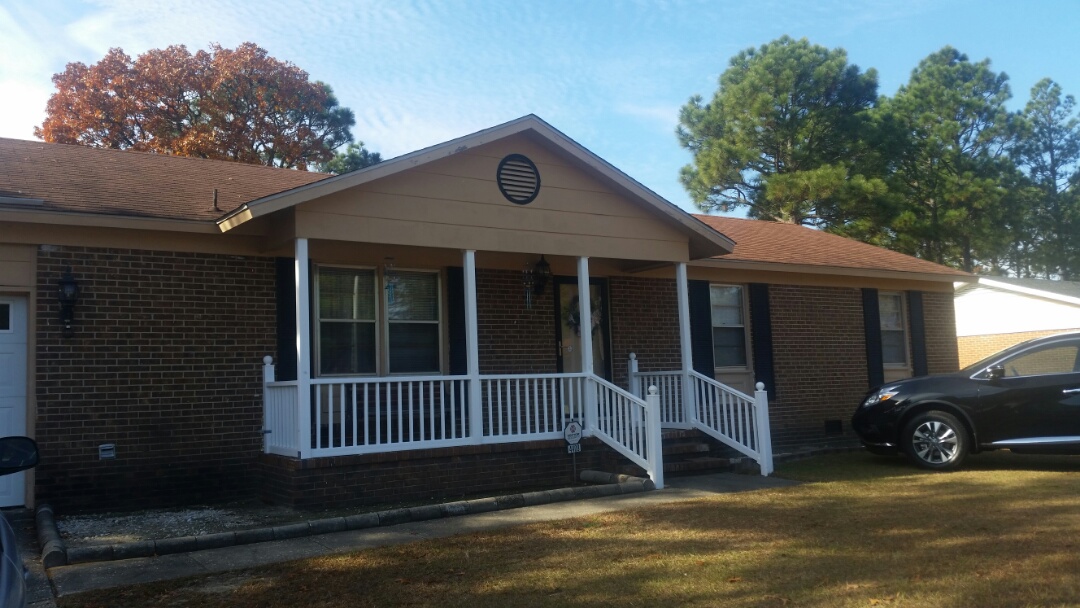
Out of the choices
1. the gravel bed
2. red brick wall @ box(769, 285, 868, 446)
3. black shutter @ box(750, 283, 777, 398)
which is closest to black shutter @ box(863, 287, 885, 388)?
red brick wall @ box(769, 285, 868, 446)

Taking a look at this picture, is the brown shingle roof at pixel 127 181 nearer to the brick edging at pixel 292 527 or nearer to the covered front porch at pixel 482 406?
the covered front porch at pixel 482 406

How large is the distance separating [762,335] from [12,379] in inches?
414

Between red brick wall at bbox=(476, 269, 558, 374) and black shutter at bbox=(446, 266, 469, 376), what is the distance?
0.25 meters

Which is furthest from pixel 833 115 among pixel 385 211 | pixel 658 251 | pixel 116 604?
pixel 116 604

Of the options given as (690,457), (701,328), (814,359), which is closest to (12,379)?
(690,457)

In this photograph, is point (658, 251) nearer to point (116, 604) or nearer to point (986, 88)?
point (116, 604)

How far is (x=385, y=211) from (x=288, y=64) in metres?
20.8

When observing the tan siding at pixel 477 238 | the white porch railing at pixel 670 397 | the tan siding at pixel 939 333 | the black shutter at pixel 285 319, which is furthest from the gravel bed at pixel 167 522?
the tan siding at pixel 939 333

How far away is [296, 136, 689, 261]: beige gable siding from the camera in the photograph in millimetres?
9711

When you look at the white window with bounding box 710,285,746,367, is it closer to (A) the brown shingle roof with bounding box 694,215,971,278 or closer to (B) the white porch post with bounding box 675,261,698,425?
(A) the brown shingle roof with bounding box 694,215,971,278

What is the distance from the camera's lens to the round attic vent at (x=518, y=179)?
35.4 feet

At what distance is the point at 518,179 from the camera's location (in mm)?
10883

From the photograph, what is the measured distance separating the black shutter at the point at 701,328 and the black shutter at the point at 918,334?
4.67 metres

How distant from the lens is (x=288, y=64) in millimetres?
28516
